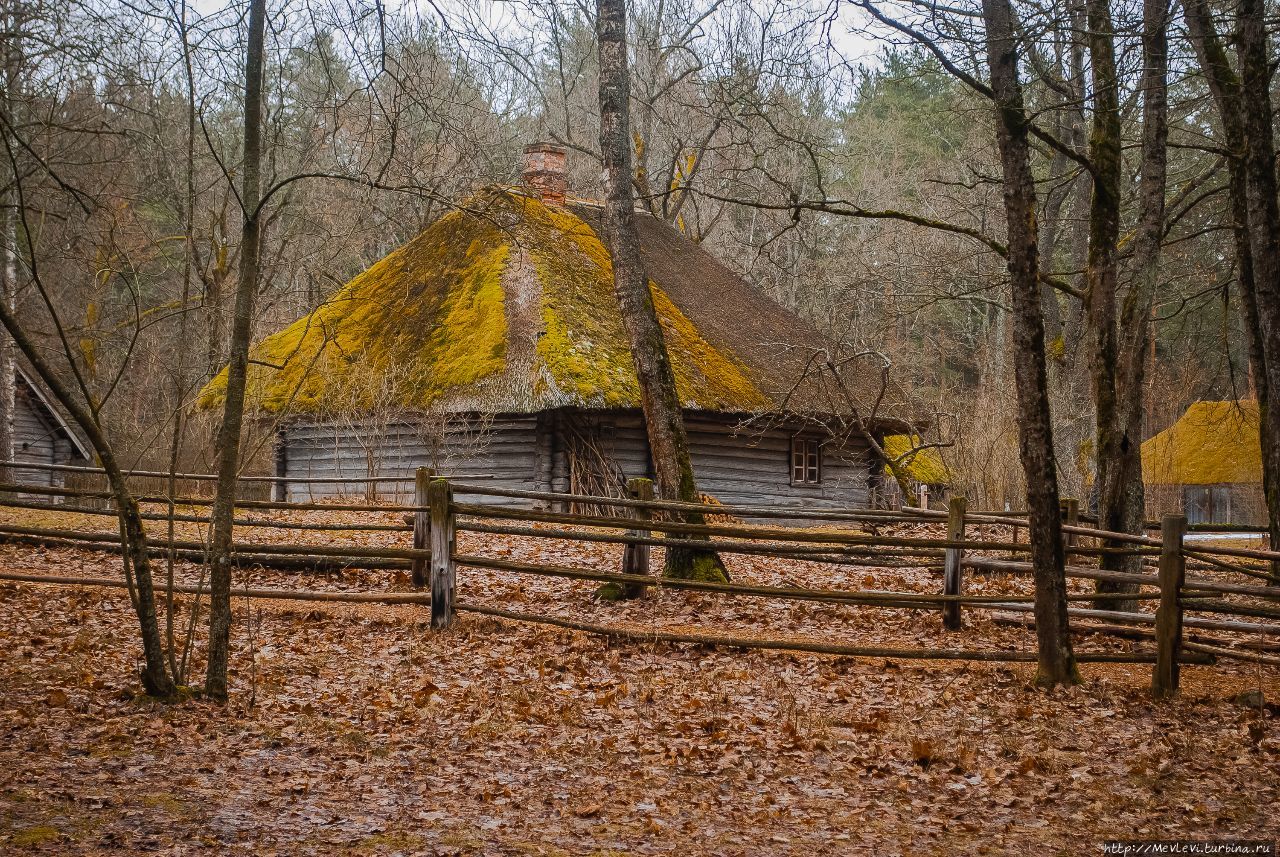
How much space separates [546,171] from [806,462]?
25.7 feet

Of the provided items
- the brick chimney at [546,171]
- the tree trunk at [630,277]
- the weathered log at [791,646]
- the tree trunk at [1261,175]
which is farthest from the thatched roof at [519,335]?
the tree trunk at [1261,175]

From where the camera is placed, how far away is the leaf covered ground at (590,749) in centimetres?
473

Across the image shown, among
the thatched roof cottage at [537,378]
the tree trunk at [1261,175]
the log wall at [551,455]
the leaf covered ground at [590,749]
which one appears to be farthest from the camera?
the log wall at [551,455]

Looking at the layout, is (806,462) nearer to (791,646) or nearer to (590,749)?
(791,646)

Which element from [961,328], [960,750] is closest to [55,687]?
[960,750]

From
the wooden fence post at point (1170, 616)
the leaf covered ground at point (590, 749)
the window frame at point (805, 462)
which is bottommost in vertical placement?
the leaf covered ground at point (590, 749)

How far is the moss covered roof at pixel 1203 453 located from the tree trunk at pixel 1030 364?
23.3 m

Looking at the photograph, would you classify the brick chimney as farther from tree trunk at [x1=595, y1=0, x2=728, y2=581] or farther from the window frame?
tree trunk at [x1=595, y1=0, x2=728, y2=581]

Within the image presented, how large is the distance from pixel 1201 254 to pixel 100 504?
21866mm

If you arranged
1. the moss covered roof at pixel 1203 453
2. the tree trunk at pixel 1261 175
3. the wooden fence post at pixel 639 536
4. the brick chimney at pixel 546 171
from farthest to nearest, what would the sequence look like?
1. the moss covered roof at pixel 1203 453
2. the brick chimney at pixel 546 171
3. the wooden fence post at pixel 639 536
4. the tree trunk at pixel 1261 175

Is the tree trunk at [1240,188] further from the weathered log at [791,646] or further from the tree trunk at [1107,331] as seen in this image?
the weathered log at [791,646]

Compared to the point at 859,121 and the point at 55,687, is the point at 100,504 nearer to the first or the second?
the point at 55,687

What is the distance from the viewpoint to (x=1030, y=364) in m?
7.30

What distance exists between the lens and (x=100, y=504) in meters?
21.4
